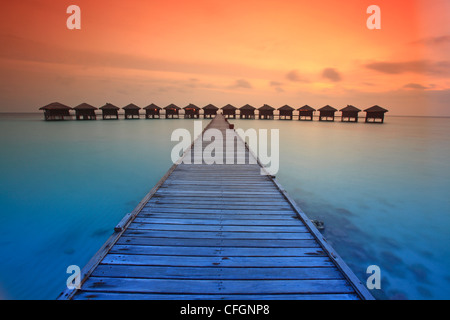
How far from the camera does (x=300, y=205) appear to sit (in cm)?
604

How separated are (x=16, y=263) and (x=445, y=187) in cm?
1191

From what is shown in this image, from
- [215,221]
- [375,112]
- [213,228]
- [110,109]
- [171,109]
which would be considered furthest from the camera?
[171,109]

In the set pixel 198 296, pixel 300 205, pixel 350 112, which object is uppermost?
pixel 350 112

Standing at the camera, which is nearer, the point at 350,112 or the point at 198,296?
the point at 198,296

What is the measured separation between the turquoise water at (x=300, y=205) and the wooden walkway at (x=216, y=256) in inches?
66.2

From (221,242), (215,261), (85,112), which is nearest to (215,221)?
(221,242)

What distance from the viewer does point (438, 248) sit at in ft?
14.2

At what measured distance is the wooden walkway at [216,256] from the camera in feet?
6.52

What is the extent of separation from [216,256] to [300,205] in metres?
4.17

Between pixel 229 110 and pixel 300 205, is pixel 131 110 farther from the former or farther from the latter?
pixel 300 205

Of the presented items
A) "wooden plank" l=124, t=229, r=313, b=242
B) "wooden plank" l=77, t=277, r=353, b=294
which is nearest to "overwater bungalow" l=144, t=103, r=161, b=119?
"wooden plank" l=124, t=229, r=313, b=242

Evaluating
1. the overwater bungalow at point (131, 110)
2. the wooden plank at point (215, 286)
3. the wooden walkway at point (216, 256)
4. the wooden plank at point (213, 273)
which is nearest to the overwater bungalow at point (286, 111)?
the overwater bungalow at point (131, 110)
